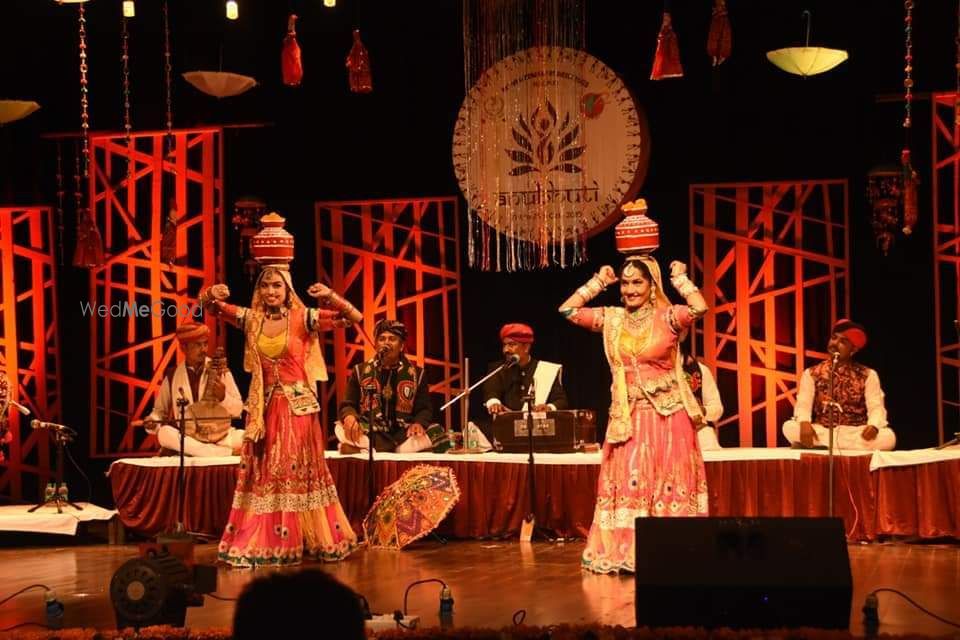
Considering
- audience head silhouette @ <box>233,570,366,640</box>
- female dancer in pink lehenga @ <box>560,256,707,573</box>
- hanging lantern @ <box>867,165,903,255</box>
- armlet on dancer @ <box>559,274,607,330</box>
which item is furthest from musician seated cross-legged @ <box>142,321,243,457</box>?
audience head silhouette @ <box>233,570,366,640</box>

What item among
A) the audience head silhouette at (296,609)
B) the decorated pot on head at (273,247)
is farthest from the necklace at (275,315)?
the audience head silhouette at (296,609)

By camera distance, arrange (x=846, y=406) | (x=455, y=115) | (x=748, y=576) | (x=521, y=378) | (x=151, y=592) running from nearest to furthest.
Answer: (x=748, y=576) < (x=151, y=592) < (x=846, y=406) < (x=521, y=378) < (x=455, y=115)

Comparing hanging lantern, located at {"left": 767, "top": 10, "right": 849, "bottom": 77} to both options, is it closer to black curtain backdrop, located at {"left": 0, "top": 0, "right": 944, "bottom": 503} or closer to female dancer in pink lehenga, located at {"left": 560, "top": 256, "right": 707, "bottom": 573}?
black curtain backdrop, located at {"left": 0, "top": 0, "right": 944, "bottom": 503}

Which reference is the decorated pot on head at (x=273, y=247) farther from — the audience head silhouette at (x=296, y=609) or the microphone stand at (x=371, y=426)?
the audience head silhouette at (x=296, y=609)

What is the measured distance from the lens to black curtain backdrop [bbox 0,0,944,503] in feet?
28.3

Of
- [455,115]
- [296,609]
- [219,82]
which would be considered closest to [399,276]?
[455,115]

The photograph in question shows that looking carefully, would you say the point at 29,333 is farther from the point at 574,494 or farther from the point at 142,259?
the point at 574,494

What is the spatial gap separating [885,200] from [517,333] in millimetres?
2298

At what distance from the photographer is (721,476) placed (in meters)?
7.96

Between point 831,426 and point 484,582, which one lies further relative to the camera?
point 831,426

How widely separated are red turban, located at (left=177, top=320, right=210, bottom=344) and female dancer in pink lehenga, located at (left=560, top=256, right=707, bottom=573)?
124 inches

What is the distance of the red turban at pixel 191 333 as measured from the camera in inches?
354

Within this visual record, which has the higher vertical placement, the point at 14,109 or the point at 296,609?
the point at 14,109

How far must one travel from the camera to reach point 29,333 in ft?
32.5
